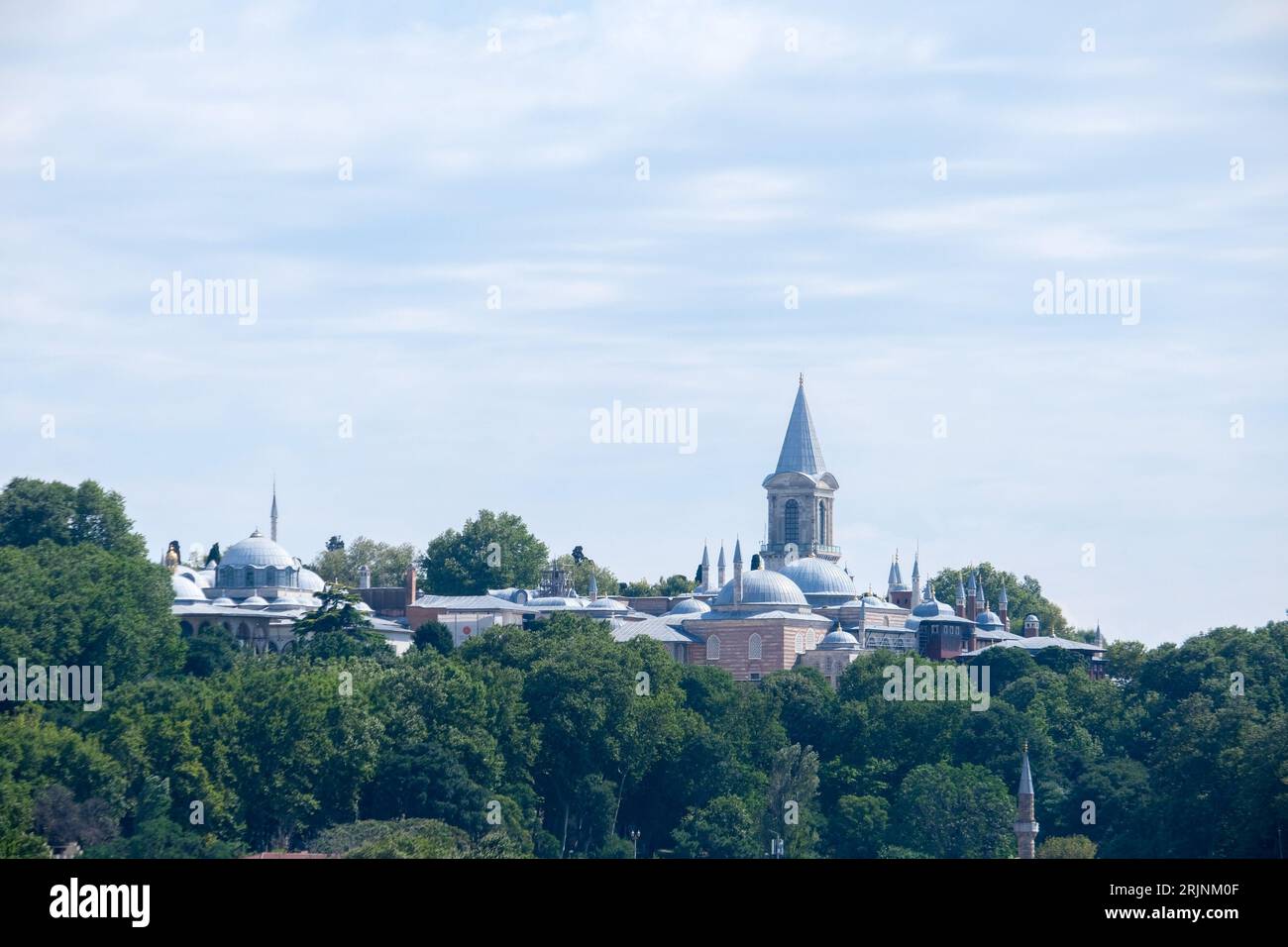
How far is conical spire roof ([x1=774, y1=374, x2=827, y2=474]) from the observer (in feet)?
450

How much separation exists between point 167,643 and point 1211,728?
125 feet

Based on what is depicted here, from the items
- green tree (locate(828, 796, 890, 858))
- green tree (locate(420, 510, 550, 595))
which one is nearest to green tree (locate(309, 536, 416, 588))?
green tree (locate(420, 510, 550, 595))

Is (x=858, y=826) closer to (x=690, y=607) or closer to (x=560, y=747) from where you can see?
(x=560, y=747)

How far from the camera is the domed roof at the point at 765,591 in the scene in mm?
115688

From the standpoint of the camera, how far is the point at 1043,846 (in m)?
76.9

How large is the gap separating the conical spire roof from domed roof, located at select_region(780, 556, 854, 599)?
8941 mm

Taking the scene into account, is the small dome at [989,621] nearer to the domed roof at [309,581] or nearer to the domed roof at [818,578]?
the domed roof at [818,578]

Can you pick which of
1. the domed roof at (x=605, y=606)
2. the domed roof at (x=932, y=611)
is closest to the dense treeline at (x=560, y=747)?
the domed roof at (x=932, y=611)

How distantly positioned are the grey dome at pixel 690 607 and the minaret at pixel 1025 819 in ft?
139

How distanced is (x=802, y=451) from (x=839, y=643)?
1046 inches

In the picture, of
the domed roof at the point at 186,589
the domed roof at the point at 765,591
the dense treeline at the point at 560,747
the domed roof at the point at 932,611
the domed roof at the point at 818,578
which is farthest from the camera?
the domed roof at the point at 818,578

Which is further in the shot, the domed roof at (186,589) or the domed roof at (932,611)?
the domed roof at (932,611)
